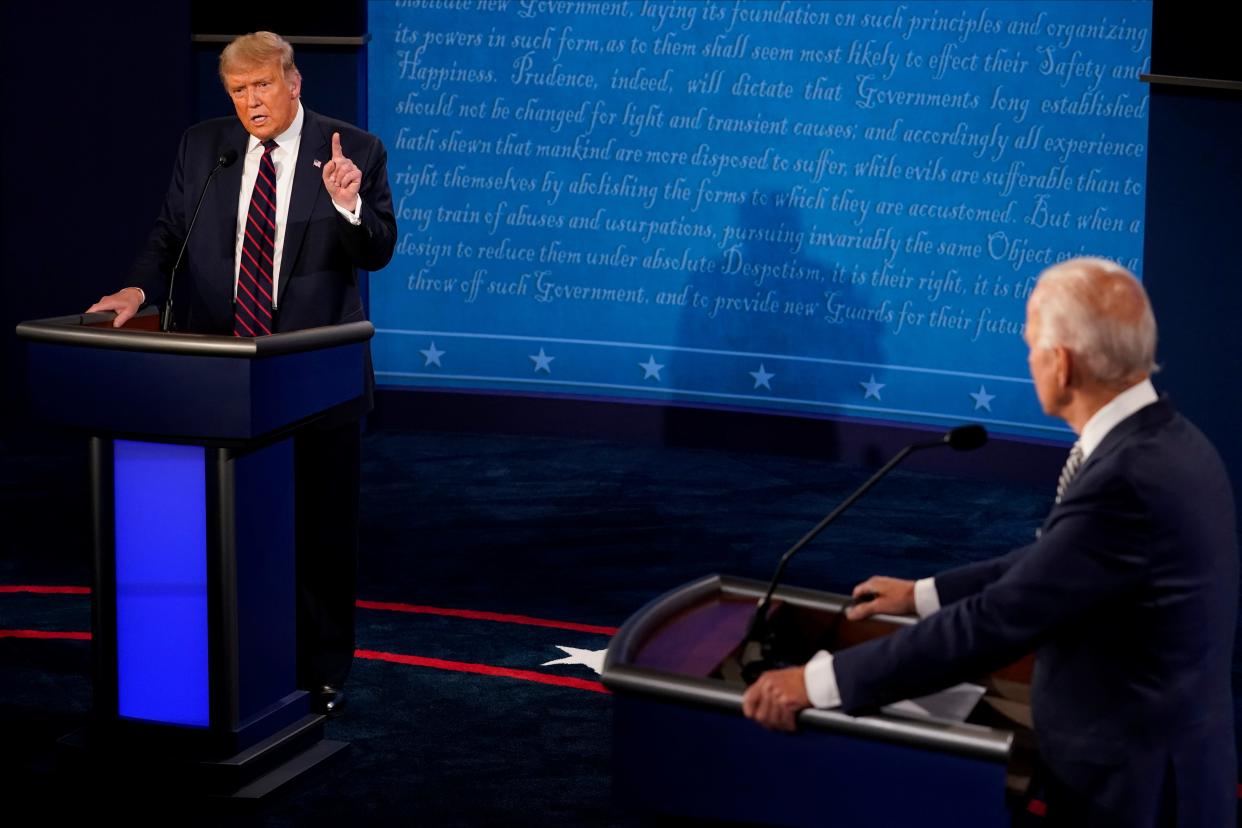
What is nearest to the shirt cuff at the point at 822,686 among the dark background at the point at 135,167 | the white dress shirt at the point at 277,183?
the white dress shirt at the point at 277,183

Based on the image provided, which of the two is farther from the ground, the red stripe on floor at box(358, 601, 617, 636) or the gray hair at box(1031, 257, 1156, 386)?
the gray hair at box(1031, 257, 1156, 386)

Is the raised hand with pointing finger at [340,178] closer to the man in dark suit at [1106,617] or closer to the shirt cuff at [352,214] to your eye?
the shirt cuff at [352,214]

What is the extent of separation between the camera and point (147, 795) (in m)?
4.00

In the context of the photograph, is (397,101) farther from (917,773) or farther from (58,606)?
(917,773)

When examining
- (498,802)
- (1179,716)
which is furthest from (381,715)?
(1179,716)

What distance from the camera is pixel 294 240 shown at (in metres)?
4.29

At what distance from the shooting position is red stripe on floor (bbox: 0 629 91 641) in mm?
5266

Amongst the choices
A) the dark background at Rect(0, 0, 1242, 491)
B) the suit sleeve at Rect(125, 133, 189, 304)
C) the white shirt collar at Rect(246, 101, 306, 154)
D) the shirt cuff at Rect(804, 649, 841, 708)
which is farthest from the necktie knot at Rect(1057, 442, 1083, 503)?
the dark background at Rect(0, 0, 1242, 491)

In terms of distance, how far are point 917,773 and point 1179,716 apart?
42 centimetres

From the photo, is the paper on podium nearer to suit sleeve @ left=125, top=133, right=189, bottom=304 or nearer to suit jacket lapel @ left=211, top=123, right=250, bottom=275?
suit jacket lapel @ left=211, top=123, right=250, bottom=275

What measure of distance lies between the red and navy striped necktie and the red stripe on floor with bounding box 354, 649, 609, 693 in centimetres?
125

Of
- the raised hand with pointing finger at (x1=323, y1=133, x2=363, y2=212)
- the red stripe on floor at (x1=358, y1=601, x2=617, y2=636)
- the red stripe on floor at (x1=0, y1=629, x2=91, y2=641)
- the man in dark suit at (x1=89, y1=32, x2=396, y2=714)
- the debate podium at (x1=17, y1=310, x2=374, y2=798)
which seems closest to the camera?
the debate podium at (x1=17, y1=310, x2=374, y2=798)

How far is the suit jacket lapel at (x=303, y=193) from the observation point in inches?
169

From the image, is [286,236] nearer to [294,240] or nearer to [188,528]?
[294,240]
